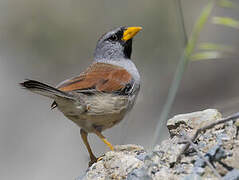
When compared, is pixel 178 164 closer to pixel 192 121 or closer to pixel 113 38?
pixel 192 121

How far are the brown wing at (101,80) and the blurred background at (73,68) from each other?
7.55 feet

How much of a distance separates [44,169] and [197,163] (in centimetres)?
759

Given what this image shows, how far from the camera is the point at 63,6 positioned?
54.7 ft

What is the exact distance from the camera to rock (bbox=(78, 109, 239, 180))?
4.62 meters

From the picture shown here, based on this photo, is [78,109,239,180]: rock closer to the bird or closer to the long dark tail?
the long dark tail

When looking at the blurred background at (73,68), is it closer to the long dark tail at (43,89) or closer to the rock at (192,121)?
the long dark tail at (43,89)

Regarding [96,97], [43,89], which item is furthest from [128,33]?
[43,89]

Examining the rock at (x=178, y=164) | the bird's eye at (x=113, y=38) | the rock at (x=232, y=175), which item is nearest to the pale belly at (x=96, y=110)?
the rock at (x=178, y=164)

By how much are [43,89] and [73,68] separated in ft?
30.2

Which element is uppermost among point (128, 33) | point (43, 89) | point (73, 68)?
point (43, 89)

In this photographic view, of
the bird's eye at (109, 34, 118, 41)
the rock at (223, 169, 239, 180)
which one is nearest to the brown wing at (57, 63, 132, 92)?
the bird's eye at (109, 34, 118, 41)

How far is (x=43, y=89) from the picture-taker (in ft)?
20.1

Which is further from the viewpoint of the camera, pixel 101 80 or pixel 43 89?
pixel 101 80

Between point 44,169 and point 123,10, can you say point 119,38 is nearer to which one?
point 44,169
